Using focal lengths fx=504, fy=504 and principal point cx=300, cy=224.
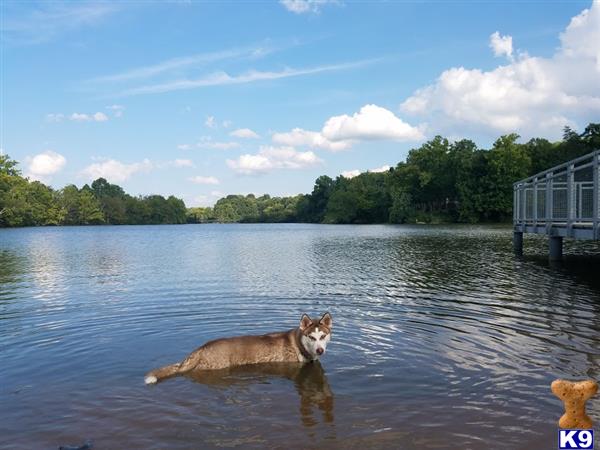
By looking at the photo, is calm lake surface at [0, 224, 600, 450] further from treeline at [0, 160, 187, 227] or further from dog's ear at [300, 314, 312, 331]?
treeline at [0, 160, 187, 227]

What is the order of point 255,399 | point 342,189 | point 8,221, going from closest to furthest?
point 255,399 < point 8,221 < point 342,189

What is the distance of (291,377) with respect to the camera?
873cm

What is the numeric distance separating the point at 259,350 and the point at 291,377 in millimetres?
825

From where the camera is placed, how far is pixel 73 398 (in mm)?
7914

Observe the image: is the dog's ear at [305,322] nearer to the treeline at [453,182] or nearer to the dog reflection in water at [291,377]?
the dog reflection in water at [291,377]

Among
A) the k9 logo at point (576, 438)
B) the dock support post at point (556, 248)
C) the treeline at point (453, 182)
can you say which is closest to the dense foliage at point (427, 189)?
the treeline at point (453, 182)

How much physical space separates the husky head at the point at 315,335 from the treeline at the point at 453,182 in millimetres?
89001

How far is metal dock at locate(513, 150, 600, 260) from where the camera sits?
18438mm

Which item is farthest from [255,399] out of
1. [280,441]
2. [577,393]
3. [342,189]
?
[342,189]

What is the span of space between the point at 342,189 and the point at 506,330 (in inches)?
6473

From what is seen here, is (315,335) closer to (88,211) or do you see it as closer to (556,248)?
(556,248)

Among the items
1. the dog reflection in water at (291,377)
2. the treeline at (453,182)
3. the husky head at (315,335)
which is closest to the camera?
the dog reflection in water at (291,377)

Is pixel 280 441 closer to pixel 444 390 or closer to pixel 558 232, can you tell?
pixel 444 390

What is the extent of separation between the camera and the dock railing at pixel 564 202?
1816cm
